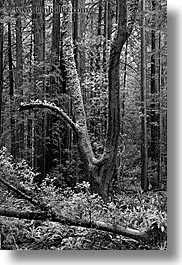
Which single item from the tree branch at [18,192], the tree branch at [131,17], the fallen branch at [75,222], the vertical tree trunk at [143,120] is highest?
the tree branch at [131,17]

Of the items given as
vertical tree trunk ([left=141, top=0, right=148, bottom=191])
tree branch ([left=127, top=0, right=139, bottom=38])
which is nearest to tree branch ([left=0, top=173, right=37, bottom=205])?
vertical tree trunk ([left=141, top=0, right=148, bottom=191])

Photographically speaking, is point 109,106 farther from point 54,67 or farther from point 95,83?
point 54,67

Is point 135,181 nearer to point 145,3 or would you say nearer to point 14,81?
point 14,81

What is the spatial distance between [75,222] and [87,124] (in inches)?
23.6

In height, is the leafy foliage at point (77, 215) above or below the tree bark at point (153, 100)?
below

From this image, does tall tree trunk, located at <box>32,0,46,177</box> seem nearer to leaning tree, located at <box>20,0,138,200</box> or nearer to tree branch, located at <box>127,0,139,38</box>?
leaning tree, located at <box>20,0,138,200</box>

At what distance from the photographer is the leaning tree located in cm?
235

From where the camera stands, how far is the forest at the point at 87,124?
2.32 metres

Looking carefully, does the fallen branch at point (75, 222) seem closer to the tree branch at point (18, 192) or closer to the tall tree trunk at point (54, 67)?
the tree branch at point (18, 192)

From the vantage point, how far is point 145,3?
7.87ft

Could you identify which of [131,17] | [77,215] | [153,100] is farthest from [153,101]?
[77,215]

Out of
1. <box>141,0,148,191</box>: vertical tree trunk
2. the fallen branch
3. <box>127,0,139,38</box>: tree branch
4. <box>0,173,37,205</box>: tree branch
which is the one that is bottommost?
the fallen branch

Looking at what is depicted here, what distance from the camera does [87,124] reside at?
2.36 m

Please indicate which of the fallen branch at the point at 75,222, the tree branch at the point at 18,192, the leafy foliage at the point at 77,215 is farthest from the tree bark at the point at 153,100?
the tree branch at the point at 18,192
